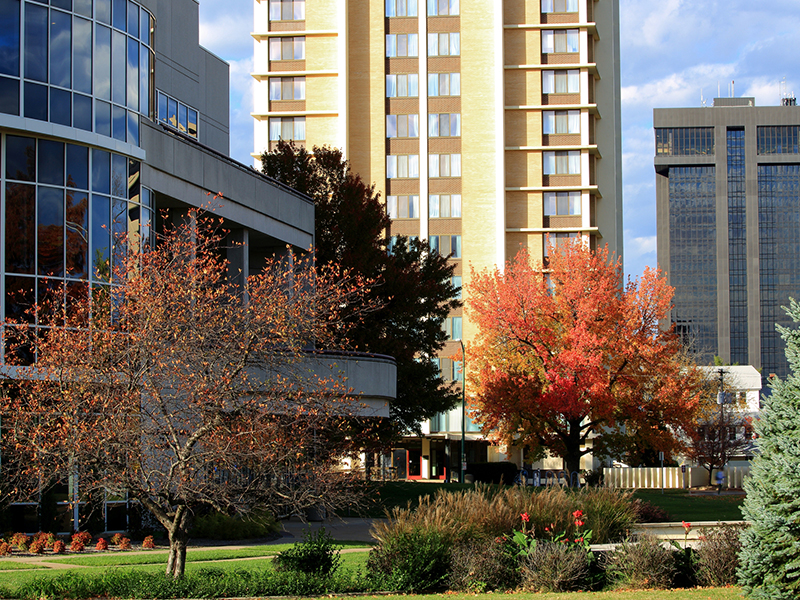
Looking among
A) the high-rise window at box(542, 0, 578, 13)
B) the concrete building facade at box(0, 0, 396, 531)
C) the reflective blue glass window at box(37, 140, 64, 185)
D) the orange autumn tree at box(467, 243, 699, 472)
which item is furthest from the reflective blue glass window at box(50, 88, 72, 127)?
the high-rise window at box(542, 0, 578, 13)

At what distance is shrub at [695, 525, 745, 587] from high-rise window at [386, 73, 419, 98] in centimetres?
5709

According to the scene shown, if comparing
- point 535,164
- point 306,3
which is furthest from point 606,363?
point 306,3

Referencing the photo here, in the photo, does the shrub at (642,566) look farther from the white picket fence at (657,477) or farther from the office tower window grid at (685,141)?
the office tower window grid at (685,141)

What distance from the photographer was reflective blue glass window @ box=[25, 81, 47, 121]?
872 inches

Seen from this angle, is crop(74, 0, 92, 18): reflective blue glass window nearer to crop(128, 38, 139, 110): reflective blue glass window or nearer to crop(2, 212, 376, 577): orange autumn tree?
crop(128, 38, 139, 110): reflective blue glass window

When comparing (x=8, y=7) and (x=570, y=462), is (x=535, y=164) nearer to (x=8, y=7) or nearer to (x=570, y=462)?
(x=570, y=462)

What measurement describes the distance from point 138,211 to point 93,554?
352 inches

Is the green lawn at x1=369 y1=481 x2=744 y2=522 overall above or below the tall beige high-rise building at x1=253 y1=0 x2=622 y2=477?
below

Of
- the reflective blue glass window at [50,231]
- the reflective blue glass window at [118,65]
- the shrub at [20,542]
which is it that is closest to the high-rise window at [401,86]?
the reflective blue glass window at [118,65]

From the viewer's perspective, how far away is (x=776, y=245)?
16462 centimetres

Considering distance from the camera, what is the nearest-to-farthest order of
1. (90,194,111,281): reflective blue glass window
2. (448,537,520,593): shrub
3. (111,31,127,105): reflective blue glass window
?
(448,537,520,593): shrub < (90,194,111,281): reflective blue glass window < (111,31,127,105): reflective blue glass window

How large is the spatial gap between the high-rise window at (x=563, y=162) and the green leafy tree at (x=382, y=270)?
3297cm

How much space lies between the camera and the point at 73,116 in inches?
904

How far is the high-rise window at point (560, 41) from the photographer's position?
69562 millimetres
